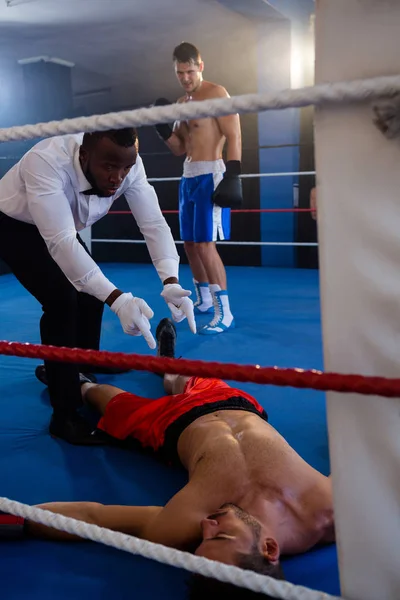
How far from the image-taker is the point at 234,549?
3.04ft

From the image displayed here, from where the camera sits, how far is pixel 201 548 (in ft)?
3.06

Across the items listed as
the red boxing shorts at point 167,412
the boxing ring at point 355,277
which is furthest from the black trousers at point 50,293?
the boxing ring at point 355,277

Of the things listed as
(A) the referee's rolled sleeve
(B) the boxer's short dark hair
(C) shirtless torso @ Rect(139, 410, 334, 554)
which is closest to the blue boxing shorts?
(B) the boxer's short dark hair

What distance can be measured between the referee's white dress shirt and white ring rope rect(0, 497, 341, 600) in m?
0.78

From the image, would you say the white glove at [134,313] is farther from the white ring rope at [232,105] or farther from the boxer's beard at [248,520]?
the white ring rope at [232,105]

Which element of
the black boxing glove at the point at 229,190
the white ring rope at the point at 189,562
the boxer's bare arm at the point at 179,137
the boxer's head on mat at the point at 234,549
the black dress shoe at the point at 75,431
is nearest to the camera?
the white ring rope at the point at 189,562

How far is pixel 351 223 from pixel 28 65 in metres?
5.91

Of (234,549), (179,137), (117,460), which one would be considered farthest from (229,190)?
(234,549)

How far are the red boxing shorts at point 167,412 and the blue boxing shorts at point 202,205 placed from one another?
54.1 inches

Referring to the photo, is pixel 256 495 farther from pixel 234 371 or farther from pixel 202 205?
pixel 202 205

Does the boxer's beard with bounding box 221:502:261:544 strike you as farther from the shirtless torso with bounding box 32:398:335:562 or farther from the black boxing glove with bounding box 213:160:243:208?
the black boxing glove with bounding box 213:160:243:208

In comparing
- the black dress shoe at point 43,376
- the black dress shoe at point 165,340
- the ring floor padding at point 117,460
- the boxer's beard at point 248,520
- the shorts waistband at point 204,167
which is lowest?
the ring floor padding at point 117,460

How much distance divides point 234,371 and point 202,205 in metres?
2.39

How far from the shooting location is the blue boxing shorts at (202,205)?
290 cm
